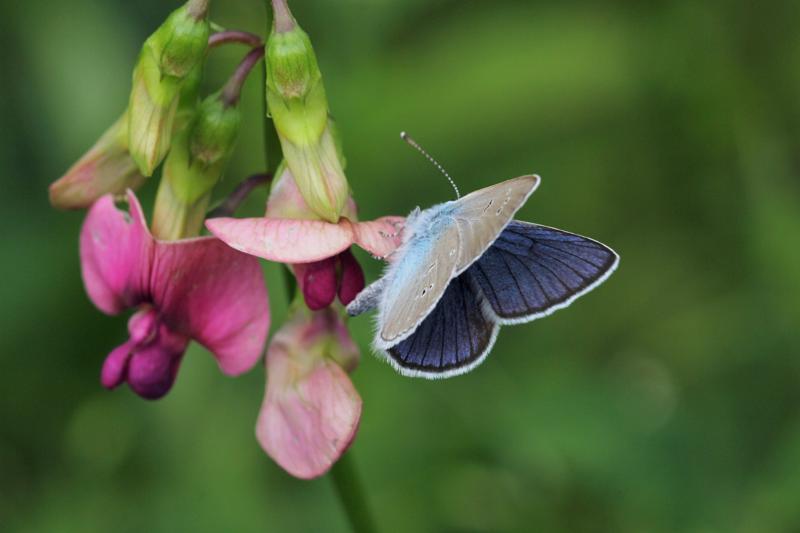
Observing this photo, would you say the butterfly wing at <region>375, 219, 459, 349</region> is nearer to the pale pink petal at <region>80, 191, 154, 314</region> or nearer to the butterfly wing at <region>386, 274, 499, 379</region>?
the butterfly wing at <region>386, 274, 499, 379</region>

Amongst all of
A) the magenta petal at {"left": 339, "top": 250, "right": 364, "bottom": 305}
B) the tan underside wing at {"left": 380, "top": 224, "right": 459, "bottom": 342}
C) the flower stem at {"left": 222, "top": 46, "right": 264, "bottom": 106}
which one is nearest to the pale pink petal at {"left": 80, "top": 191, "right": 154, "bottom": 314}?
the flower stem at {"left": 222, "top": 46, "right": 264, "bottom": 106}

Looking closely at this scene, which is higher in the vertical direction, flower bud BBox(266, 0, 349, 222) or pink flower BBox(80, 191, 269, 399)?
flower bud BBox(266, 0, 349, 222)

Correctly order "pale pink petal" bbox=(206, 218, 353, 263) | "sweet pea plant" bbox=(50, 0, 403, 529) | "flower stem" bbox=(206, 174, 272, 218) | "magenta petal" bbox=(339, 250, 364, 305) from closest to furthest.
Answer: "pale pink petal" bbox=(206, 218, 353, 263) → "sweet pea plant" bbox=(50, 0, 403, 529) → "magenta petal" bbox=(339, 250, 364, 305) → "flower stem" bbox=(206, 174, 272, 218)

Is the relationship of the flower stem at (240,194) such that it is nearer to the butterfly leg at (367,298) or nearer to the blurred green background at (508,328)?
the butterfly leg at (367,298)

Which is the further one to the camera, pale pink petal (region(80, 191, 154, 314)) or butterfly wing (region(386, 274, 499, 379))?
pale pink petal (region(80, 191, 154, 314))

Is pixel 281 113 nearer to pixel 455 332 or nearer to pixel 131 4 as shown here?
pixel 455 332

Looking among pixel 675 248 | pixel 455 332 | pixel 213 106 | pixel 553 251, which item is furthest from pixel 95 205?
pixel 675 248

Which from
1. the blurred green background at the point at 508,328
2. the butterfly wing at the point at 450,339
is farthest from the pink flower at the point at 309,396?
the blurred green background at the point at 508,328
